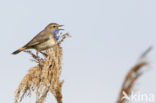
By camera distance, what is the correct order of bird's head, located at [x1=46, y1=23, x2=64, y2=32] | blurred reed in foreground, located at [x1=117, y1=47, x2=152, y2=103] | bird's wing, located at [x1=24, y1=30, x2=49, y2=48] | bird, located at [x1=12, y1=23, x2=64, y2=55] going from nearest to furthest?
blurred reed in foreground, located at [x1=117, y1=47, x2=152, y2=103]
bird, located at [x1=12, y1=23, x2=64, y2=55]
bird's wing, located at [x1=24, y1=30, x2=49, y2=48]
bird's head, located at [x1=46, y1=23, x2=64, y2=32]

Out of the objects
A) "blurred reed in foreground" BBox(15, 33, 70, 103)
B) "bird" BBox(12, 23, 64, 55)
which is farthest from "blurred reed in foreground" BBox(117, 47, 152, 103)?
"bird" BBox(12, 23, 64, 55)

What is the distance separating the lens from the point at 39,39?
9406 mm

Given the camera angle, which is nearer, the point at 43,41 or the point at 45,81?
the point at 45,81

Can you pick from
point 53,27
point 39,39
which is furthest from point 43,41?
point 53,27

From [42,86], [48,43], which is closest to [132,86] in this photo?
[42,86]

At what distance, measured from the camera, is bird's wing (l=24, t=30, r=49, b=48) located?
9.02m

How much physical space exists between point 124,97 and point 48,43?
7353 mm

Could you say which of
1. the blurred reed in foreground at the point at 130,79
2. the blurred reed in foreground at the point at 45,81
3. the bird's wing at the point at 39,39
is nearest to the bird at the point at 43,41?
the bird's wing at the point at 39,39

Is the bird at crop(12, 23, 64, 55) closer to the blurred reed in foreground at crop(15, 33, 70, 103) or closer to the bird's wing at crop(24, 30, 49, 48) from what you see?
the bird's wing at crop(24, 30, 49, 48)

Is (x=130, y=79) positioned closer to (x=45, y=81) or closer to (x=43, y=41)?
(x=45, y=81)

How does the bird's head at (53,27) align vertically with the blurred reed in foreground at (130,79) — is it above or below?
above

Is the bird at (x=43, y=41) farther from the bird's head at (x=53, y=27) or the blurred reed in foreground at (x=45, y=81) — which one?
the blurred reed in foreground at (x=45, y=81)

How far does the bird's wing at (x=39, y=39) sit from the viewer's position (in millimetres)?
9019

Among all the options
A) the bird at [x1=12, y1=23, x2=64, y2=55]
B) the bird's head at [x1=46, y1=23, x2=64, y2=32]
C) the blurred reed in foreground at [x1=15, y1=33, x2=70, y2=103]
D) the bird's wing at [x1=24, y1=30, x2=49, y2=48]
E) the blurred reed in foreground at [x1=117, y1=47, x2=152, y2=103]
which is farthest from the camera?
the bird's head at [x1=46, y1=23, x2=64, y2=32]
